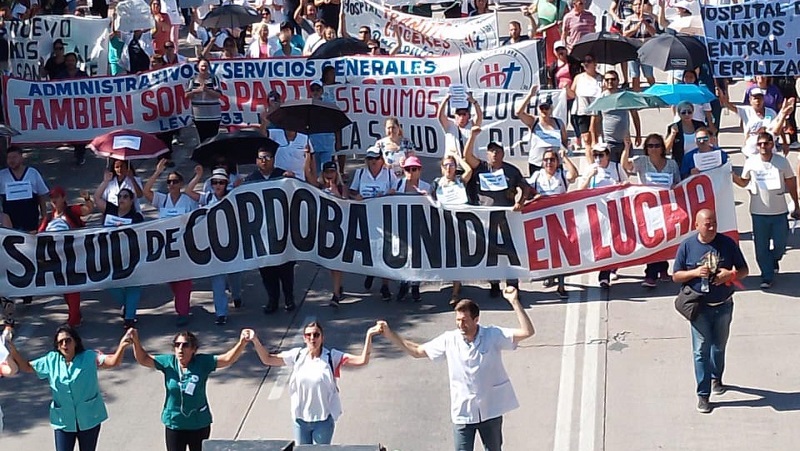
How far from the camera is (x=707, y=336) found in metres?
11.2

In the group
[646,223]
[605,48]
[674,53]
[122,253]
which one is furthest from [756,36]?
[122,253]

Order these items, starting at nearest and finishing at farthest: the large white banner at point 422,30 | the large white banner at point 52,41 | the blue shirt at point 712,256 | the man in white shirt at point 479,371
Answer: the man in white shirt at point 479,371 → the blue shirt at point 712,256 → the large white banner at point 52,41 → the large white banner at point 422,30

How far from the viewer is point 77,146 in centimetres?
1912

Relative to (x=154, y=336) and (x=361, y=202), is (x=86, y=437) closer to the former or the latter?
(x=154, y=336)

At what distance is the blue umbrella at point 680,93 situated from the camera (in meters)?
15.5

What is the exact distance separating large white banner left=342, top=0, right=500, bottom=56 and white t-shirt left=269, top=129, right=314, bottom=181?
464 centimetres

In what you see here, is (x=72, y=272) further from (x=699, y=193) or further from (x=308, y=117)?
(x=699, y=193)

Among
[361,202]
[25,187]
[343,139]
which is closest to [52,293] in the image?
[25,187]

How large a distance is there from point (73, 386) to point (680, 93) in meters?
8.17

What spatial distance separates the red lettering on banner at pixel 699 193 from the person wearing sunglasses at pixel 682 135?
116cm

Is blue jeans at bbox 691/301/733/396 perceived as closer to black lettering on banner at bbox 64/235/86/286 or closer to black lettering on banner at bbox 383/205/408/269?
black lettering on banner at bbox 383/205/408/269

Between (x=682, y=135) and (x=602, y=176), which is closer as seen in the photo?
(x=602, y=176)

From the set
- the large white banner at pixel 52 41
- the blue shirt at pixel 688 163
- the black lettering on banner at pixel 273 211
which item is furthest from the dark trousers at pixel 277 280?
the large white banner at pixel 52 41

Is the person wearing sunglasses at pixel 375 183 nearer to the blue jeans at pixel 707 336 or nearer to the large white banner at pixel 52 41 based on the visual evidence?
the blue jeans at pixel 707 336
